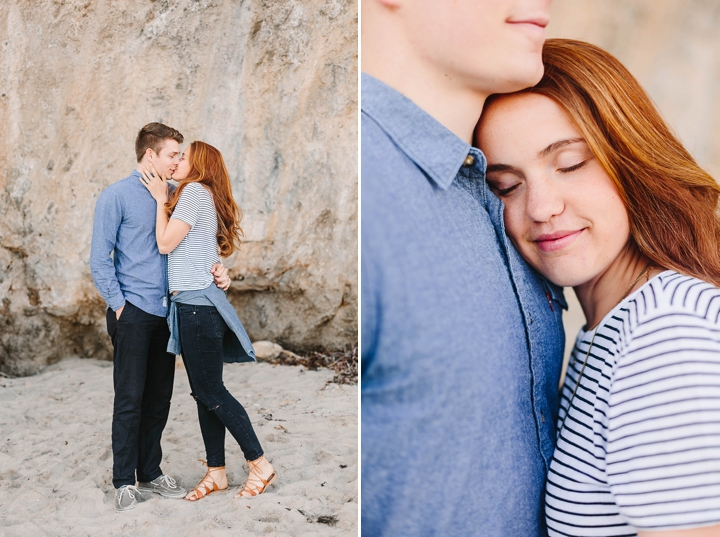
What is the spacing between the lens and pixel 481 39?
61 centimetres

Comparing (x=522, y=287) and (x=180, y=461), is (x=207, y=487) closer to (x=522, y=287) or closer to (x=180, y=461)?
(x=180, y=461)

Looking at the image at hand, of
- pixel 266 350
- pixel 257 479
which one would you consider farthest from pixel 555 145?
pixel 266 350

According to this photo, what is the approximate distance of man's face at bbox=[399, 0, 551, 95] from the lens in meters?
0.60

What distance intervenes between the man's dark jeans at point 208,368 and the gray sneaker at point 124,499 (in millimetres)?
286

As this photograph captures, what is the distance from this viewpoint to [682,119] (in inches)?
73.9

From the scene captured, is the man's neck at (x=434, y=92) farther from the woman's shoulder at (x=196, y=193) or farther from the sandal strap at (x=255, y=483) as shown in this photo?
the sandal strap at (x=255, y=483)

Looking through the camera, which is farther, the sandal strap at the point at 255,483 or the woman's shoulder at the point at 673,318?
the sandal strap at the point at 255,483

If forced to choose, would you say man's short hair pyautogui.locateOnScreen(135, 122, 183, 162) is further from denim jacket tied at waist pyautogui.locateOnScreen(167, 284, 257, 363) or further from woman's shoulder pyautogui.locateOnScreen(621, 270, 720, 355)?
woman's shoulder pyautogui.locateOnScreen(621, 270, 720, 355)

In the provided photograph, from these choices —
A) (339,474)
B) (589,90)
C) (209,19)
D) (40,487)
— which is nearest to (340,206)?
(209,19)

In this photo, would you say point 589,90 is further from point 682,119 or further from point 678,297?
point 682,119

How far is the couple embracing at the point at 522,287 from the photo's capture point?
0.55 meters

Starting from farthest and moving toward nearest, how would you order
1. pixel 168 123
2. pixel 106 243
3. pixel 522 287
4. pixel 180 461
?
pixel 168 123
pixel 180 461
pixel 106 243
pixel 522 287

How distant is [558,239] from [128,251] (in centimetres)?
148

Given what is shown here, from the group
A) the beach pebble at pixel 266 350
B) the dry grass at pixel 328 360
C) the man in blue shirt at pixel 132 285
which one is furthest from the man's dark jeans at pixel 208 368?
the beach pebble at pixel 266 350
